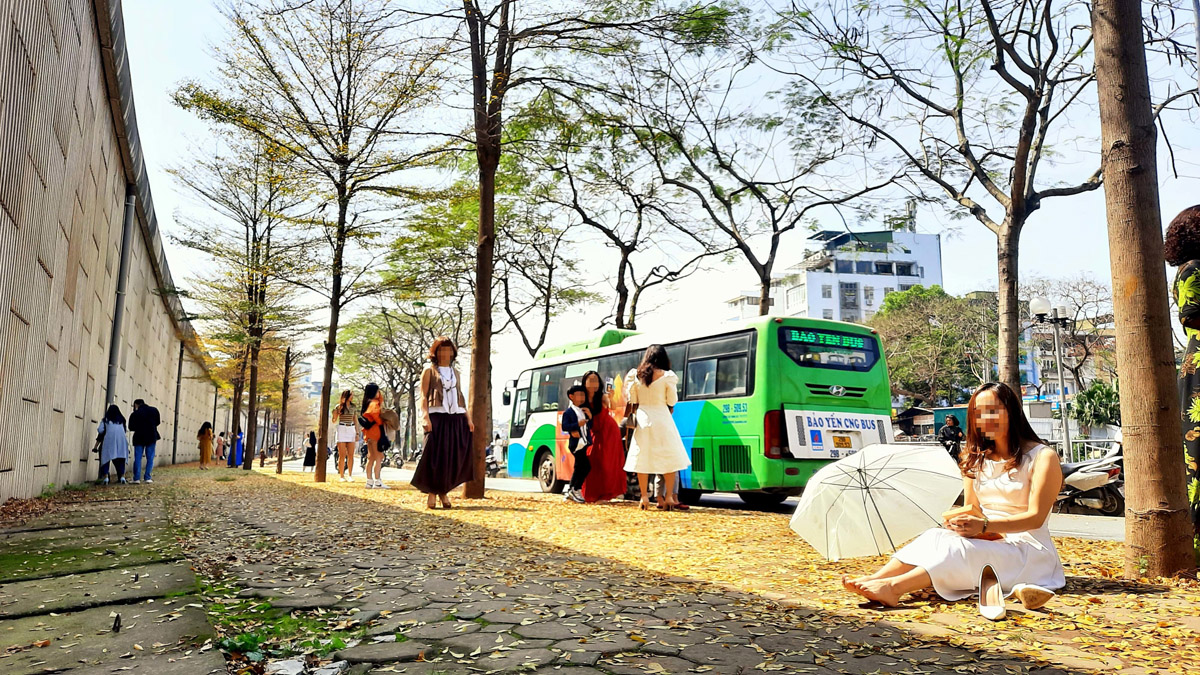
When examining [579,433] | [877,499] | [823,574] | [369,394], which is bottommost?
[823,574]

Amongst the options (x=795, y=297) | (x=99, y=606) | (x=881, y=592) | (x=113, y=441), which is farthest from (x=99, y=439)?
(x=795, y=297)

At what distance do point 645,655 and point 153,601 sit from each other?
2.31 meters

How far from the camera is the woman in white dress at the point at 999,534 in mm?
3777

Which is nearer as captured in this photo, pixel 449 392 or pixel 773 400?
pixel 449 392

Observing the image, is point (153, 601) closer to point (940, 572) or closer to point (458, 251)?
point (940, 572)

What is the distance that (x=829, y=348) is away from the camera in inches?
452

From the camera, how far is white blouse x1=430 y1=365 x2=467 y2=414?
9.01 metres

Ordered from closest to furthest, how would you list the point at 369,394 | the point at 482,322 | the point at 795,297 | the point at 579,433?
the point at 482,322 < the point at 579,433 < the point at 369,394 < the point at 795,297

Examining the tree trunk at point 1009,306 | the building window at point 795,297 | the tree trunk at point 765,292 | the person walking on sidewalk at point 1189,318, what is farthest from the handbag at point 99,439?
the building window at point 795,297

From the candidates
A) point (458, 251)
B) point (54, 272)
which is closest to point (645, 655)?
point (54, 272)

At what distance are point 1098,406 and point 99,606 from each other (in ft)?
104

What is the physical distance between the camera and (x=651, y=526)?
24.8ft

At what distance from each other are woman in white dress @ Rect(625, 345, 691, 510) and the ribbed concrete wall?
254 inches

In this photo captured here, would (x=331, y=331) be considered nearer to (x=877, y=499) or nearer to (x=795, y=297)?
(x=877, y=499)
